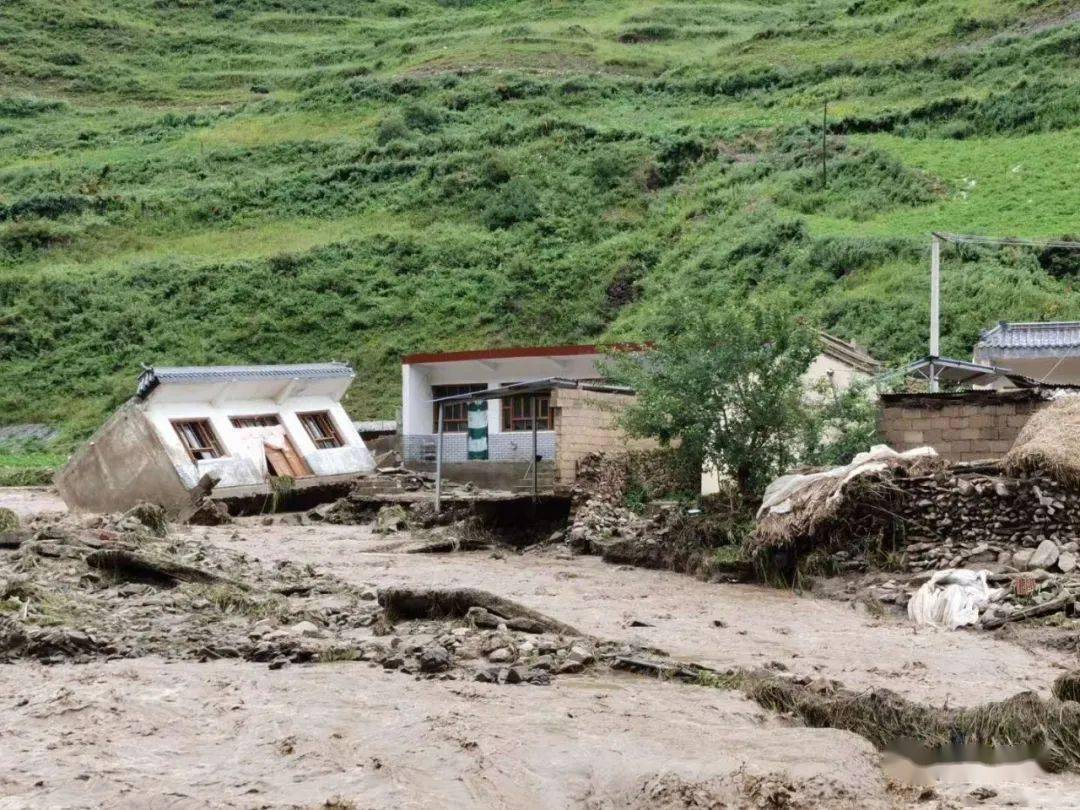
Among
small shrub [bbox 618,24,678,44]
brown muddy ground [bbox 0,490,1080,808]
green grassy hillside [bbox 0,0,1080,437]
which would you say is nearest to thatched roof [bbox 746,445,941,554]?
brown muddy ground [bbox 0,490,1080,808]

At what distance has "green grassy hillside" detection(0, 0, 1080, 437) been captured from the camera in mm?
46094

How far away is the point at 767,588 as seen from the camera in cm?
1728

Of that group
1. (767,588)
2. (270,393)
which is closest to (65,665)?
(767,588)

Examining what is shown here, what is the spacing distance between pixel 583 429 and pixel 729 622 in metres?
9.58

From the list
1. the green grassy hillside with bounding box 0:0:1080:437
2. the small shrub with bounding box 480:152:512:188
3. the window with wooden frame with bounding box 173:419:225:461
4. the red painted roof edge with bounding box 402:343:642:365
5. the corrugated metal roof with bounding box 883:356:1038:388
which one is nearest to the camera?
the corrugated metal roof with bounding box 883:356:1038:388

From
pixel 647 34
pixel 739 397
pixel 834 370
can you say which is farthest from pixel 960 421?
pixel 647 34

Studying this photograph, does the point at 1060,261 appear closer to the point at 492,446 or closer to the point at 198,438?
the point at 492,446

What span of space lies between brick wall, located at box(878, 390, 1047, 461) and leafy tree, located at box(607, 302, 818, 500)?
133 centimetres

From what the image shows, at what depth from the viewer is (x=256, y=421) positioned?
30.8 m

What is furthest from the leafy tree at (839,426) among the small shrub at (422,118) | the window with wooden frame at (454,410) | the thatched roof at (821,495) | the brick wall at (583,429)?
the small shrub at (422,118)

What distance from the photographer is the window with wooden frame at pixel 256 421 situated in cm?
3034

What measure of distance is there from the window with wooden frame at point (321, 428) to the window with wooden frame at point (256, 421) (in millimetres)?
735

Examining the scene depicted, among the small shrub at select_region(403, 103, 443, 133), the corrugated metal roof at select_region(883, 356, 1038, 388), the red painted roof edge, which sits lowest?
the corrugated metal roof at select_region(883, 356, 1038, 388)

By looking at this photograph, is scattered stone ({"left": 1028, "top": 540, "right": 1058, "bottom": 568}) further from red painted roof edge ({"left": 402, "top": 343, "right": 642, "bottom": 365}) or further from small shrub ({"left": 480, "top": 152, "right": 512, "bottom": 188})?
small shrub ({"left": 480, "top": 152, "right": 512, "bottom": 188})
